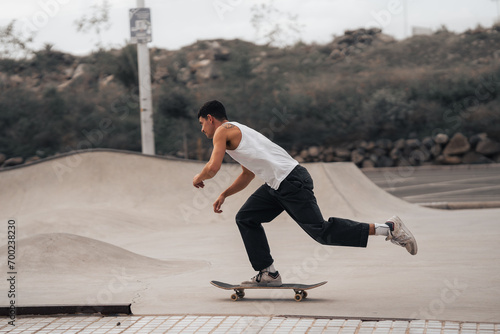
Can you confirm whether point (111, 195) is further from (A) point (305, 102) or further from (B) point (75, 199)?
(A) point (305, 102)

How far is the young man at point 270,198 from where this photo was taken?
4.25 meters

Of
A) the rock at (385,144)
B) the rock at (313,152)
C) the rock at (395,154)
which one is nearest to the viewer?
the rock at (395,154)

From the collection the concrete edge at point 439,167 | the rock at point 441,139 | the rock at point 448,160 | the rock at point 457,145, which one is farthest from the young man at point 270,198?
the rock at point 441,139

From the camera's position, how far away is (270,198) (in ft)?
14.9

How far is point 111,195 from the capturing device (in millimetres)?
11562

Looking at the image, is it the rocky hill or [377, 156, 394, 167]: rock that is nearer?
the rocky hill

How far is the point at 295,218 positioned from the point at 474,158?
22846mm

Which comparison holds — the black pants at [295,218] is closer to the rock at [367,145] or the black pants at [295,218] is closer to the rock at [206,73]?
the rock at [367,145]

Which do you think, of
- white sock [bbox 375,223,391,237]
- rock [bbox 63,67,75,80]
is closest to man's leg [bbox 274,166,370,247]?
white sock [bbox 375,223,391,237]

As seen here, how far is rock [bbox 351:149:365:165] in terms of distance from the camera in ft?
87.7

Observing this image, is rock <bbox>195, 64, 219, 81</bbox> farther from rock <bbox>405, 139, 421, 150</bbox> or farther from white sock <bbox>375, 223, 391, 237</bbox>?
white sock <bbox>375, 223, 391, 237</bbox>

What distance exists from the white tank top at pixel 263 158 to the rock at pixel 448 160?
22403 millimetres

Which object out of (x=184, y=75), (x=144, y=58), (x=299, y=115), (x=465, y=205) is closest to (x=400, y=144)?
(x=299, y=115)

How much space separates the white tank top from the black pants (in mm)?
59
